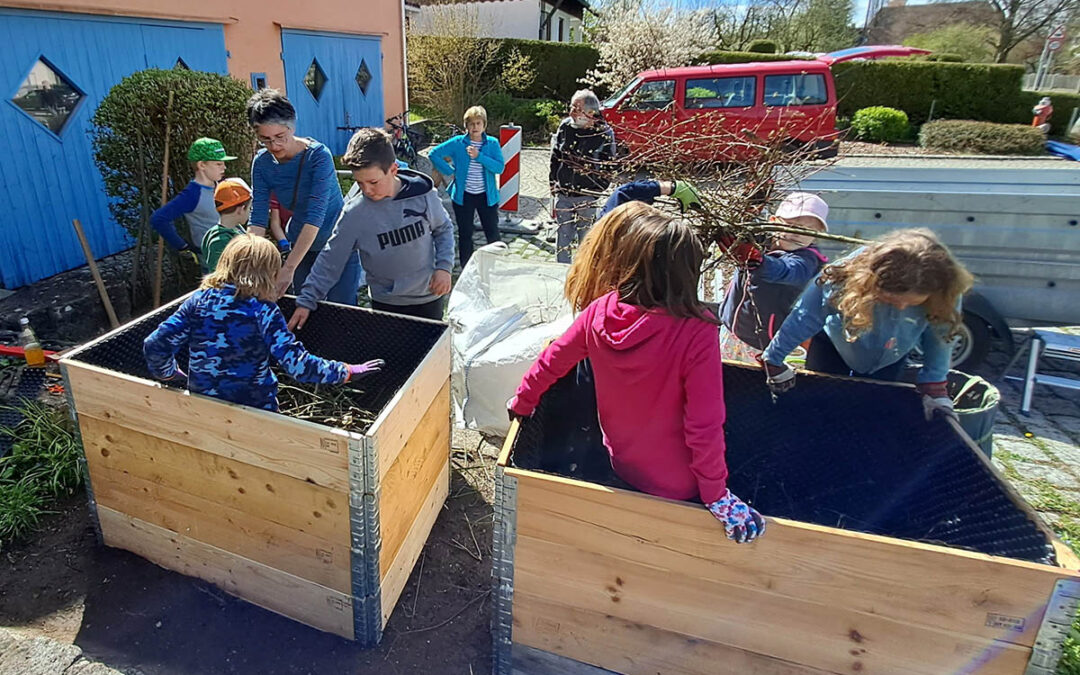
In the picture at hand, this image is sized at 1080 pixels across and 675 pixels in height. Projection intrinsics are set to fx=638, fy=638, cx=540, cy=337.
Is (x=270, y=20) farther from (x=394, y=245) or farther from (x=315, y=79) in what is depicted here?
(x=394, y=245)

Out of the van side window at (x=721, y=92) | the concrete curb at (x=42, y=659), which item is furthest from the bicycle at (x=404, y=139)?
the concrete curb at (x=42, y=659)

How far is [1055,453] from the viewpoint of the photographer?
3.96 m

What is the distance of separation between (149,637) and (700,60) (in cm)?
2202

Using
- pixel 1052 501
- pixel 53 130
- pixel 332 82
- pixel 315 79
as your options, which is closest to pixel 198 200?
pixel 53 130

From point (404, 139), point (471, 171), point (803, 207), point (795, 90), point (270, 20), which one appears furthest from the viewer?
point (795, 90)

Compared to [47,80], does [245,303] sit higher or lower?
lower

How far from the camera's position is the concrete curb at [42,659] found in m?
2.34

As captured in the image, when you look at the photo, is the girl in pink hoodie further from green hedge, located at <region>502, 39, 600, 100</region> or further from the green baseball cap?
green hedge, located at <region>502, 39, 600, 100</region>

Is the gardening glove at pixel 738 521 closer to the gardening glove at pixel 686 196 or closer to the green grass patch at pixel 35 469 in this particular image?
the gardening glove at pixel 686 196

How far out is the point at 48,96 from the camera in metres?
5.67

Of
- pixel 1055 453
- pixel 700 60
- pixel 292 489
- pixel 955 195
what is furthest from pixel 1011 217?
pixel 700 60

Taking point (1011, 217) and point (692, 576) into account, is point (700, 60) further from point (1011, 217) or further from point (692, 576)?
point (692, 576)

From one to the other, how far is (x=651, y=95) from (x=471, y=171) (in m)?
7.06

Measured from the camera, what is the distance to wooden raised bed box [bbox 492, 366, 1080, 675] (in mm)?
1713
